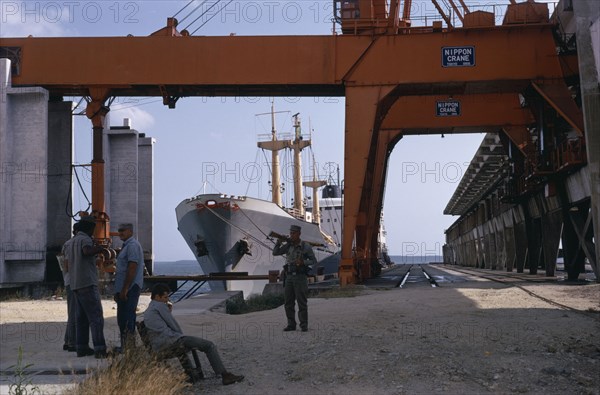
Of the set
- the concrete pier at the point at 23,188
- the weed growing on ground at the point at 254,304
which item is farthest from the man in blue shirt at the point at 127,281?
the concrete pier at the point at 23,188

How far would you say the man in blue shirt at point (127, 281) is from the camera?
6609mm

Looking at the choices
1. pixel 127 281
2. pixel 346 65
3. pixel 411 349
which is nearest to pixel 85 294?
pixel 127 281

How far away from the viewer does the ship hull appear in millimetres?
26453

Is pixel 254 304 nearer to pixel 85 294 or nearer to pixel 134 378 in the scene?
pixel 85 294

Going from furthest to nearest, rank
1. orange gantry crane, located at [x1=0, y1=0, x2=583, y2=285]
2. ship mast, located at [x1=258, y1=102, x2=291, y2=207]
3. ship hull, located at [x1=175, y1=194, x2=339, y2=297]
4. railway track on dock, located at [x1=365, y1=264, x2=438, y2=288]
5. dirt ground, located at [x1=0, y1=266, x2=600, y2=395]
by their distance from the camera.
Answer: ship mast, located at [x1=258, y1=102, x2=291, y2=207], ship hull, located at [x1=175, y1=194, x2=339, y2=297], railway track on dock, located at [x1=365, y1=264, x2=438, y2=288], orange gantry crane, located at [x1=0, y1=0, x2=583, y2=285], dirt ground, located at [x1=0, y1=266, x2=600, y2=395]

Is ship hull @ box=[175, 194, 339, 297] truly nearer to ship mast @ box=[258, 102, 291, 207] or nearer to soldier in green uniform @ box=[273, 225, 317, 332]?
ship mast @ box=[258, 102, 291, 207]

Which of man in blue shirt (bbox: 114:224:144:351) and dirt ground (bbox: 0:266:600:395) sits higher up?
man in blue shirt (bbox: 114:224:144:351)

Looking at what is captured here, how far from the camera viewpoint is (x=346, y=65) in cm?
1767

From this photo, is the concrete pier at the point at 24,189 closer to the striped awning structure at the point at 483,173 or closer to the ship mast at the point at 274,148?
the striped awning structure at the point at 483,173

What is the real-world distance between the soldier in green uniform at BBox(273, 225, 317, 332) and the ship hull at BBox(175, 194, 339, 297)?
17.1 metres

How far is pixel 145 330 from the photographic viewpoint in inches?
234

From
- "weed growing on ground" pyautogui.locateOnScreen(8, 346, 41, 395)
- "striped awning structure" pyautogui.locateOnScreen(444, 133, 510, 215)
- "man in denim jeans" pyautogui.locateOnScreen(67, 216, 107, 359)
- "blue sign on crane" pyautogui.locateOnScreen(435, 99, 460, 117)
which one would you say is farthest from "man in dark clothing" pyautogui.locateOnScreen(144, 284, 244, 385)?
"striped awning structure" pyautogui.locateOnScreen(444, 133, 510, 215)

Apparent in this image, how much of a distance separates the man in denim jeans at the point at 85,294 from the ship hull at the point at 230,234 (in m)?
18.7

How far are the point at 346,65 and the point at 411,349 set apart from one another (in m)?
12.1
